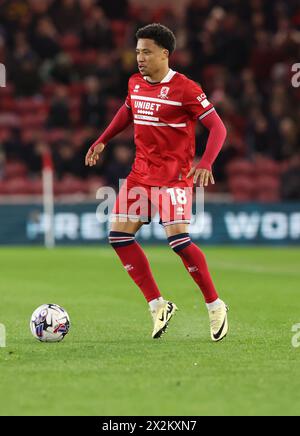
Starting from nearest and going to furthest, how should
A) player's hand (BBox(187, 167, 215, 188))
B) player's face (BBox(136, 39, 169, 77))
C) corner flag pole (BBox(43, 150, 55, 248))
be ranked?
1. player's hand (BBox(187, 167, 215, 188))
2. player's face (BBox(136, 39, 169, 77))
3. corner flag pole (BBox(43, 150, 55, 248))

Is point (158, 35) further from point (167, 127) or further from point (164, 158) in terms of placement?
point (164, 158)

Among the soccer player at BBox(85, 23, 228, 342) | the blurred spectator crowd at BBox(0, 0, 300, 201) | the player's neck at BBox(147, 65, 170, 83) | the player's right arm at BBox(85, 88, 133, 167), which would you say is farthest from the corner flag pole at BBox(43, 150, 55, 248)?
the player's neck at BBox(147, 65, 170, 83)

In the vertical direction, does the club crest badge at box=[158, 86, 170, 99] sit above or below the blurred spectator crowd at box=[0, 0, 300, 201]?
below

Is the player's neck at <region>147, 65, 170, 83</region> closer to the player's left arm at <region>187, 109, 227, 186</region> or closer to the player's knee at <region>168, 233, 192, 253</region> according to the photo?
the player's left arm at <region>187, 109, 227, 186</region>

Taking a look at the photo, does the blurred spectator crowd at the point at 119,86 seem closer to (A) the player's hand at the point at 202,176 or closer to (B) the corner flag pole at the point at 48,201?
(B) the corner flag pole at the point at 48,201

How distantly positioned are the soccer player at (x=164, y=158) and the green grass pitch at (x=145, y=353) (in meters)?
0.46

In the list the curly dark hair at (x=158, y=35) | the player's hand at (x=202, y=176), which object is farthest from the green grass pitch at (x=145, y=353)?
the curly dark hair at (x=158, y=35)

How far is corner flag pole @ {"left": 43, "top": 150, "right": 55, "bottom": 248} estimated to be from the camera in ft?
61.3

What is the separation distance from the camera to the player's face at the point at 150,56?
25.8 ft

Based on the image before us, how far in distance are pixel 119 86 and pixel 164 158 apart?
42.4 ft

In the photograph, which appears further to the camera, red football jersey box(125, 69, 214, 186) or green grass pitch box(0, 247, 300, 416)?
red football jersey box(125, 69, 214, 186)

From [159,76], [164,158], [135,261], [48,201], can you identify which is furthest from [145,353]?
[48,201]
